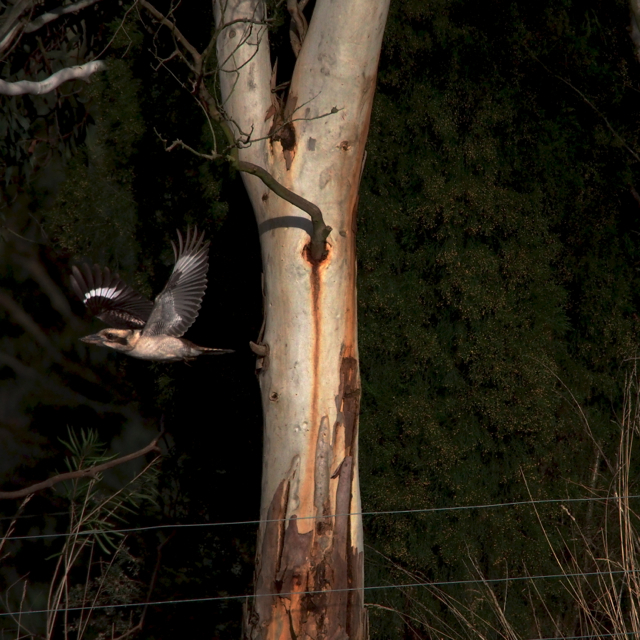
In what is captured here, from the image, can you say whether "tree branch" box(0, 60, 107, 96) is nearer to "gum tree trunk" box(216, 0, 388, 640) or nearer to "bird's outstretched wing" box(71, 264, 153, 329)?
"bird's outstretched wing" box(71, 264, 153, 329)

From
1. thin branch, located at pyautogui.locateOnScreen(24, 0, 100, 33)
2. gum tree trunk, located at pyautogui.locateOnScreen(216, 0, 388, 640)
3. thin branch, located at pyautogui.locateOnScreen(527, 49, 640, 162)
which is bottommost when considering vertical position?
gum tree trunk, located at pyautogui.locateOnScreen(216, 0, 388, 640)

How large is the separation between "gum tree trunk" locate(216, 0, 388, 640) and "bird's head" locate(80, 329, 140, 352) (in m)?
0.57

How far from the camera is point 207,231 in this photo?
3369 mm

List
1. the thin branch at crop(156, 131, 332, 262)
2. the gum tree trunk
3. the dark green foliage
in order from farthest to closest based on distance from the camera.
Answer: the dark green foliage
the gum tree trunk
the thin branch at crop(156, 131, 332, 262)

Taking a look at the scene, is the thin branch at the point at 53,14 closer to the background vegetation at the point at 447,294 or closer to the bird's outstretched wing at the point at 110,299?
the background vegetation at the point at 447,294

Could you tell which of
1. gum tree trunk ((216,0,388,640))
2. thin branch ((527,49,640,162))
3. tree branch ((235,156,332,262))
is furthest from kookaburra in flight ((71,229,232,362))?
thin branch ((527,49,640,162))

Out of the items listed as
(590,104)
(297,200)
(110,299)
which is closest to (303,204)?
(297,200)

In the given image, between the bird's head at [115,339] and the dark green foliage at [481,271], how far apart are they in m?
1.00

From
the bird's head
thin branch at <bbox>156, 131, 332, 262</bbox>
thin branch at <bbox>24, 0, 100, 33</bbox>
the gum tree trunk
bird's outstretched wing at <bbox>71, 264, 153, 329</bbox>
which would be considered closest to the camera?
thin branch at <bbox>156, 131, 332, 262</bbox>

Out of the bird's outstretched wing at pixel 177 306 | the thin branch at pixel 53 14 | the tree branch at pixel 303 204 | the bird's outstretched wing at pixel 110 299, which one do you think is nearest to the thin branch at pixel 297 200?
the tree branch at pixel 303 204

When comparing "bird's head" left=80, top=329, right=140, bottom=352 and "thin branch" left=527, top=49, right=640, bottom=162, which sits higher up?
"thin branch" left=527, top=49, right=640, bottom=162

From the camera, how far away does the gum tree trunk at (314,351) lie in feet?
7.61

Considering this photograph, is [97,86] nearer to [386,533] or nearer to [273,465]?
[273,465]

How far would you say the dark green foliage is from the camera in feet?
10.4
